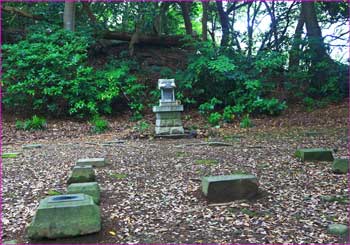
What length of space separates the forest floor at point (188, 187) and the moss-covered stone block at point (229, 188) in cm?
8

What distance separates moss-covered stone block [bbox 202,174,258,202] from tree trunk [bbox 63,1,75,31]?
10117 mm

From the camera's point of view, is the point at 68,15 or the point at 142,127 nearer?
the point at 142,127

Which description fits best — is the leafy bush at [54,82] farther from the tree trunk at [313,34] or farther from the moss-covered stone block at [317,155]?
the moss-covered stone block at [317,155]

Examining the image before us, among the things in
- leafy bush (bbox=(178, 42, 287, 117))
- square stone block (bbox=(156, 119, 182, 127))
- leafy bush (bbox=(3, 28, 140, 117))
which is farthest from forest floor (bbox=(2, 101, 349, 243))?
leafy bush (bbox=(178, 42, 287, 117))

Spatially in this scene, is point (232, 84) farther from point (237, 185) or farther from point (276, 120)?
point (237, 185)

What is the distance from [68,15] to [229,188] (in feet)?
34.1

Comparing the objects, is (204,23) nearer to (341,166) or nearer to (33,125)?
(33,125)

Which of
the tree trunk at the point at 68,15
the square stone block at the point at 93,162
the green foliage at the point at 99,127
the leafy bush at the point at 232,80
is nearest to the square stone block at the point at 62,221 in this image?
the square stone block at the point at 93,162

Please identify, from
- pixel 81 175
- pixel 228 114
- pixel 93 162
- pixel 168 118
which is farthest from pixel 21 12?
pixel 81 175

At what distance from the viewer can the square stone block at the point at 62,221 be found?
2.76 meters

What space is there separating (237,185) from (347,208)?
1.02m

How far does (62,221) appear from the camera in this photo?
278 centimetres

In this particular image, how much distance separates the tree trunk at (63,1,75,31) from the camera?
12.2 metres

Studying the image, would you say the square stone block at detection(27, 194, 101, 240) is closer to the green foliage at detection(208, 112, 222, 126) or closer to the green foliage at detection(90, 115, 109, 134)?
the green foliage at detection(90, 115, 109, 134)
